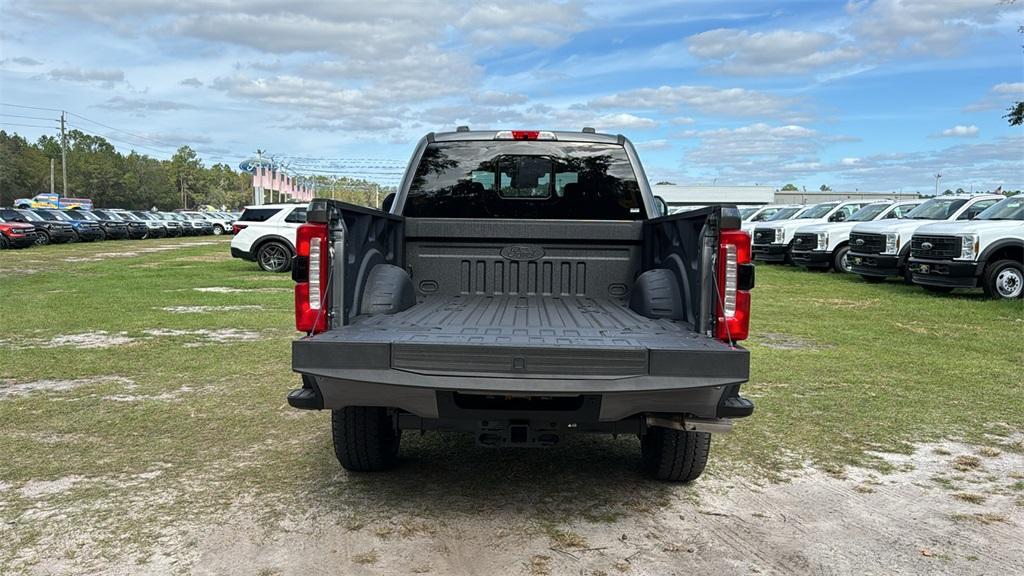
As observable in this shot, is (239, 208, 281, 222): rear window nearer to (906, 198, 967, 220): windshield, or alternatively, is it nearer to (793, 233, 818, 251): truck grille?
(793, 233, 818, 251): truck grille

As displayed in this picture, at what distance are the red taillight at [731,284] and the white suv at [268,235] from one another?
1562 centimetres

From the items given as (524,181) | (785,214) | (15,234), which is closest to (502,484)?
(524,181)

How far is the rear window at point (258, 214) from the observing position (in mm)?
18922

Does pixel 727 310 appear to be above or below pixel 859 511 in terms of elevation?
above

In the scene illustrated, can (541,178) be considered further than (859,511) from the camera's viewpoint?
Yes

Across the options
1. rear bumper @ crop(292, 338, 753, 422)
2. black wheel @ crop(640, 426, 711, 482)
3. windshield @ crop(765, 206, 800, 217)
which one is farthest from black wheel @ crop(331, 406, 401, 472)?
windshield @ crop(765, 206, 800, 217)

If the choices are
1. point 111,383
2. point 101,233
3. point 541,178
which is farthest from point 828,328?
point 101,233

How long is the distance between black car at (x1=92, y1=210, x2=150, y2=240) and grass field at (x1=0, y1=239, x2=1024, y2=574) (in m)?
34.7

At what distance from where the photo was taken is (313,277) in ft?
13.1

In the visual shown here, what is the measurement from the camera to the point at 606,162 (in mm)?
5855

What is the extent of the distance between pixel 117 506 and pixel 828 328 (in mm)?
8554

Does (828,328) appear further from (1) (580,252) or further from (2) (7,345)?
(2) (7,345)

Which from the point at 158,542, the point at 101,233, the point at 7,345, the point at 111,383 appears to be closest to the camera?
the point at 158,542

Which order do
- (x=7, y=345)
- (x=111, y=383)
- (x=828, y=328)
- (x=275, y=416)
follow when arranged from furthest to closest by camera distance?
(x=828, y=328) → (x=7, y=345) → (x=111, y=383) → (x=275, y=416)
